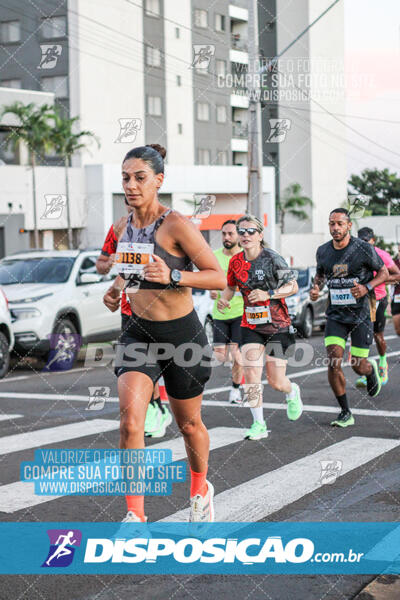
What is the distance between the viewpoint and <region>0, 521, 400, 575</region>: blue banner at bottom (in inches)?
182

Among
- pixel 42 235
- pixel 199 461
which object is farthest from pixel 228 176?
pixel 199 461

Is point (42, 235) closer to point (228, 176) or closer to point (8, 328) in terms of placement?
point (228, 176)

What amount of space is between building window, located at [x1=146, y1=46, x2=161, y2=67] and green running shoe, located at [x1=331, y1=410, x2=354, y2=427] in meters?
41.8

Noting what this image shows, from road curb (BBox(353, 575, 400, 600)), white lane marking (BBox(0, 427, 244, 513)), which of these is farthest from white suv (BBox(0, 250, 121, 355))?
road curb (BBox(353, 575, 400, 600))

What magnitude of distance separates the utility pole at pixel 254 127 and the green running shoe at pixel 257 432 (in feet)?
39.6

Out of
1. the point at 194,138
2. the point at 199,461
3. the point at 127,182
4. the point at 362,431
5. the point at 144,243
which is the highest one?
the point at 194,138

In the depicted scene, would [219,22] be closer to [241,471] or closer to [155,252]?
[241,471]

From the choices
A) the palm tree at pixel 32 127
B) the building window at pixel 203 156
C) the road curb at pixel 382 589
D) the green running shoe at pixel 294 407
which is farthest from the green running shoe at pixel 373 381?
the building window at pixel 203 156

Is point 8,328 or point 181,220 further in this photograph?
point 8,328

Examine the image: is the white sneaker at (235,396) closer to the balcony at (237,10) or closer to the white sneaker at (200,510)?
the white sneaker at (200,510)

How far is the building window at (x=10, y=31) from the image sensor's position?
4731 centimetres

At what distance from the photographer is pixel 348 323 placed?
8.98 metres

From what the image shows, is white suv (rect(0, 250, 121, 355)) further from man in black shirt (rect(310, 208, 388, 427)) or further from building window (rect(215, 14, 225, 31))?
building window (rect(215, 14, 225, 31))

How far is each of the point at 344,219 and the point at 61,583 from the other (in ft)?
17.0
